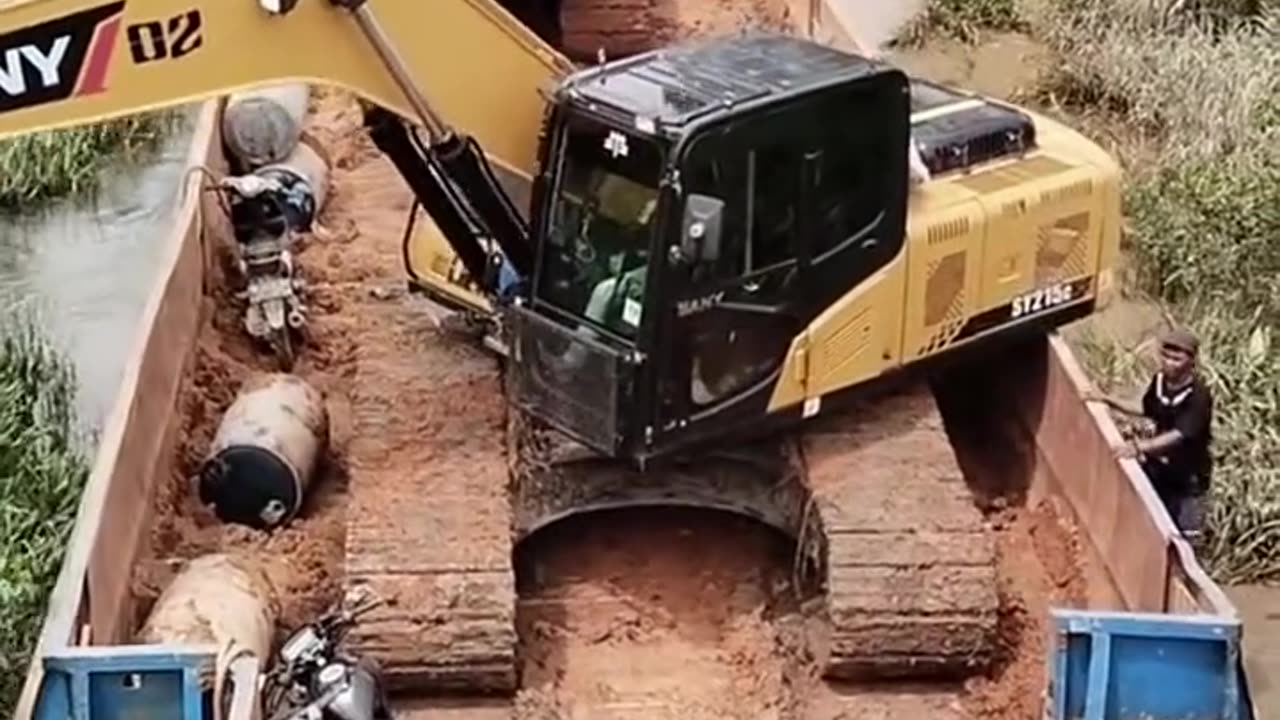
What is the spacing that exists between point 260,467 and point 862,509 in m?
2.86

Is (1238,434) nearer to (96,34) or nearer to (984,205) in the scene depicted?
(984,205)

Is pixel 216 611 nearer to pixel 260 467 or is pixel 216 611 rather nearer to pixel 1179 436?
pixel 260 467

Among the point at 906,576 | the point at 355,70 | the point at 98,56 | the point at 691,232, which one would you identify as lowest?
the point at 906,576

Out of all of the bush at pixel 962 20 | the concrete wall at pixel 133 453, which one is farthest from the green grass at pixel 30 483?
the bush at pixel 962 20

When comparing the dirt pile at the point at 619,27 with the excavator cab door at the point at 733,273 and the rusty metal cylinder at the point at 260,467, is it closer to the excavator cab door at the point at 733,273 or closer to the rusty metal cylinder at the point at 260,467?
the rusty metal cylinder at the point at 260,467

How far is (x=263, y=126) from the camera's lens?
14.0 meters

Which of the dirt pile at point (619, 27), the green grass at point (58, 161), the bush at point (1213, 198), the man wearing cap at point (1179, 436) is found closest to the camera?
the man wearing cap at point (1179, 436)

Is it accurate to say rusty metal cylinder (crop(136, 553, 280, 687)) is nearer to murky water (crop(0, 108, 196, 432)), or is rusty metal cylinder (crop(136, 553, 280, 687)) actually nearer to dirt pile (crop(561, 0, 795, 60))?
murky water (crop(0, 108, 196, 432))

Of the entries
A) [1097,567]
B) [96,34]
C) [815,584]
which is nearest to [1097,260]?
[1097,567]

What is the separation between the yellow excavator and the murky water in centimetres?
578

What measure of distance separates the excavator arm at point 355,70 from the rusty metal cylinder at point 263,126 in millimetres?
3949

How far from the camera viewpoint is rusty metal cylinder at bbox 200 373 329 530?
35.0 feet

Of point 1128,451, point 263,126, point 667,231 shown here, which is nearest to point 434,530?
point 667,231

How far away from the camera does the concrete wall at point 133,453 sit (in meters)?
8.66
